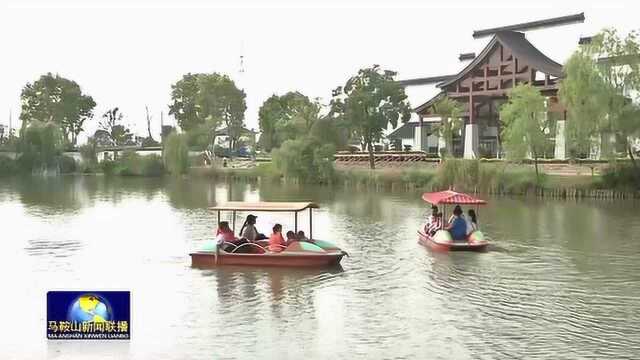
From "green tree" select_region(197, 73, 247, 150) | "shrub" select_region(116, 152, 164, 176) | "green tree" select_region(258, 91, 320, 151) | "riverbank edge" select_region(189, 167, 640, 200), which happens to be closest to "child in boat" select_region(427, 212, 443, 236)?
"riverbank edge" select_region(189, 167, 640, 200)

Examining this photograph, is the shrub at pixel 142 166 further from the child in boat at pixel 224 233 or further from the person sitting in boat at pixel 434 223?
the child in boat at pixel 224 233

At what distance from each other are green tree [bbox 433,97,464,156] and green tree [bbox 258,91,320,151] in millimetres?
13356

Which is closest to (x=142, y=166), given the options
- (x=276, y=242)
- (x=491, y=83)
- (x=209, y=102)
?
(x=209, y=102)

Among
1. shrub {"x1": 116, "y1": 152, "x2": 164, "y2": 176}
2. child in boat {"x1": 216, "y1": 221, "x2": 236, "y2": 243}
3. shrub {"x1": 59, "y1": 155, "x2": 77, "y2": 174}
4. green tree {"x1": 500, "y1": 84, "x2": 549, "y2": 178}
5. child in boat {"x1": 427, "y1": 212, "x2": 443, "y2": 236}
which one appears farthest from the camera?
shrub {"x1": 59, "y1": 155, "x2": 77, "y2": 174}

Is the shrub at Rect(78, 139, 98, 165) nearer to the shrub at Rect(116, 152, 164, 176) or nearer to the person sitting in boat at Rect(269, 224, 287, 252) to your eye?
the shrub at Rect(116, 152, 164, 176)

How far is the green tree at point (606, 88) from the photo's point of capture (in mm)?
45031

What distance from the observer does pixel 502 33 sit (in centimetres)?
6356

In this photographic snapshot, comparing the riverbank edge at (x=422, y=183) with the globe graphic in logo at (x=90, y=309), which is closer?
the globe graphic in logo at (x=90, y=309)

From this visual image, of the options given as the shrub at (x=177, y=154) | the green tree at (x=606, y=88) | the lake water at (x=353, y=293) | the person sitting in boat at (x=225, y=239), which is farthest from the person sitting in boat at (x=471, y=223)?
the shrub at (x=177, y=154)

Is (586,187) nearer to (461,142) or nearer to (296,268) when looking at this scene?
(461,142)

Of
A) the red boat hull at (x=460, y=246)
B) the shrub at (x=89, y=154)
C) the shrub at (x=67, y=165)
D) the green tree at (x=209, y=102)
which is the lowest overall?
the red boat hull at (x=460, y=246)

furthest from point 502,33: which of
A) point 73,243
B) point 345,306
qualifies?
point 345,306

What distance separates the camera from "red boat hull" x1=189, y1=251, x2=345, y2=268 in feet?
66.1

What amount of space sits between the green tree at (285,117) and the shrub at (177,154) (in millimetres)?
9905
